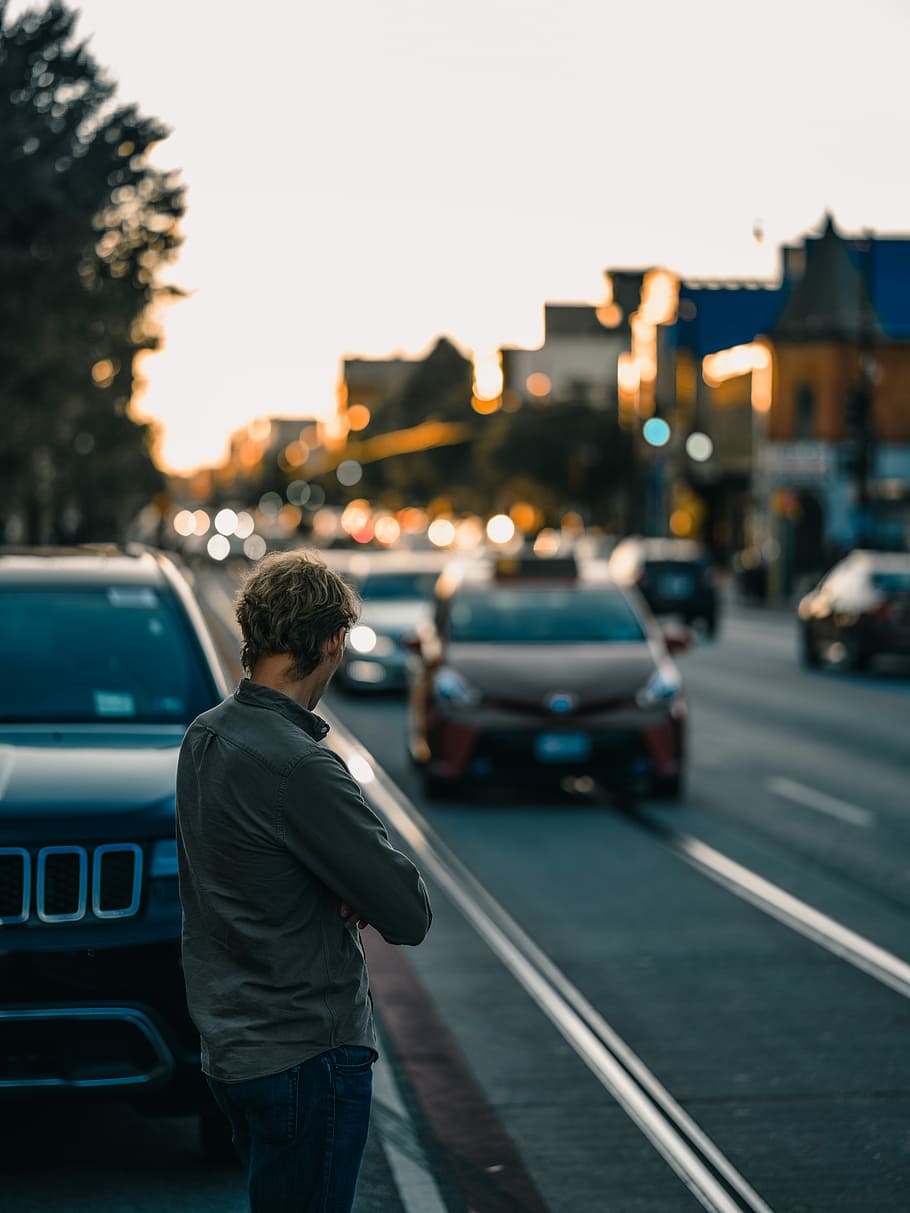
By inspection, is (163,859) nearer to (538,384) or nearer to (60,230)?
(60,230)

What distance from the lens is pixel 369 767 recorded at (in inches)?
612

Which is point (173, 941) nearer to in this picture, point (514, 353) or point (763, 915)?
point (763, 915)

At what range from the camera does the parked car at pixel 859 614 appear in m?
26.1

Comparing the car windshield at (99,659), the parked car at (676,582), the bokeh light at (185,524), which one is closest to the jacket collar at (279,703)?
the car windshield at (99,659)

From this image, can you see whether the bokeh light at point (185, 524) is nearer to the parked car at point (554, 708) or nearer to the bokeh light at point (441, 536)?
the bokeh light at point (441, 536)

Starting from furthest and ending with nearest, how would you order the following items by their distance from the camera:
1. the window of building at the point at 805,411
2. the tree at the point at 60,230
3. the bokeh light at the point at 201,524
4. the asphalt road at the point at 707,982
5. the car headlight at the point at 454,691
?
the bokeh light at the point at 201,524
the window of building at the point at 805,411
the tree at the point at 60,230
the car headlight at the point at 454,691
the asphalt road at the point at 707,982

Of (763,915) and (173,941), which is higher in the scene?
(173,941)

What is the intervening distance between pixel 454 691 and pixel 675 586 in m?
24.7

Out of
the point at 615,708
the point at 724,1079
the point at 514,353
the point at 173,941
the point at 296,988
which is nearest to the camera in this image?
the point at 296,988

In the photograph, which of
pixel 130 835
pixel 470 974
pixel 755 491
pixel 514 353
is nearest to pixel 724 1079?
pixel 470 974

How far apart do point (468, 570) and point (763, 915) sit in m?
6.27

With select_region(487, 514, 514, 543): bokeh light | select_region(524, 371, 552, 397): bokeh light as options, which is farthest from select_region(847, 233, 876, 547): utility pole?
select_region(524, 371, 552, 397): bokeh light

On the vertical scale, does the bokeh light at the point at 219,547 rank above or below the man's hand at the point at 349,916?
→ below

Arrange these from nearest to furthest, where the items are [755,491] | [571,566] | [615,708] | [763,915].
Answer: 1. [763,915]
2. [615,708]
3. [571,566]
4. [755,491]
